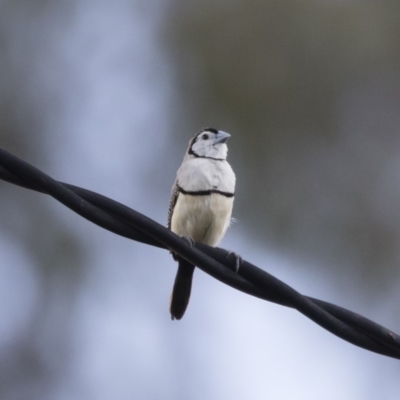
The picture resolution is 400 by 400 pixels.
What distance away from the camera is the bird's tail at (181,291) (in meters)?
6.72

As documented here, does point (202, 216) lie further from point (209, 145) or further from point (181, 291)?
point (209, 145)

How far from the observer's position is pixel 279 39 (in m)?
14.4

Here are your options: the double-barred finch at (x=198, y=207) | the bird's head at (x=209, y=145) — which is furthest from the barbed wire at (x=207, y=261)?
the bird's head at (x=209, y=145)

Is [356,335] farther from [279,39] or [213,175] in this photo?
[279,39]

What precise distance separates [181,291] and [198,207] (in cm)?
55

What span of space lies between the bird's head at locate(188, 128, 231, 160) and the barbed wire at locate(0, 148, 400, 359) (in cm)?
264

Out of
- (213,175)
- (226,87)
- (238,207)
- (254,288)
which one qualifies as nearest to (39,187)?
(254,288)

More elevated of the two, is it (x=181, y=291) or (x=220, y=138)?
(x=220, y=138)

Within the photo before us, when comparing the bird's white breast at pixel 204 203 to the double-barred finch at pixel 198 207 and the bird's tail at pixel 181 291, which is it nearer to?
the double-barred finch at pixel 198 207

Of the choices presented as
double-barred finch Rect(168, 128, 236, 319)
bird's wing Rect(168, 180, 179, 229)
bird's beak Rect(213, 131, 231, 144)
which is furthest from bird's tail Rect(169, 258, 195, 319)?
bird's beak Rect(213, 131, 231, 144)

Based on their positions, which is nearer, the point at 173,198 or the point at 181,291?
the point at 181,291

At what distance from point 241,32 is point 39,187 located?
10383 mm

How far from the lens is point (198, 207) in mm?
6629

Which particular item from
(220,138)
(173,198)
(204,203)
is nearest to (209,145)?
(220,138)
